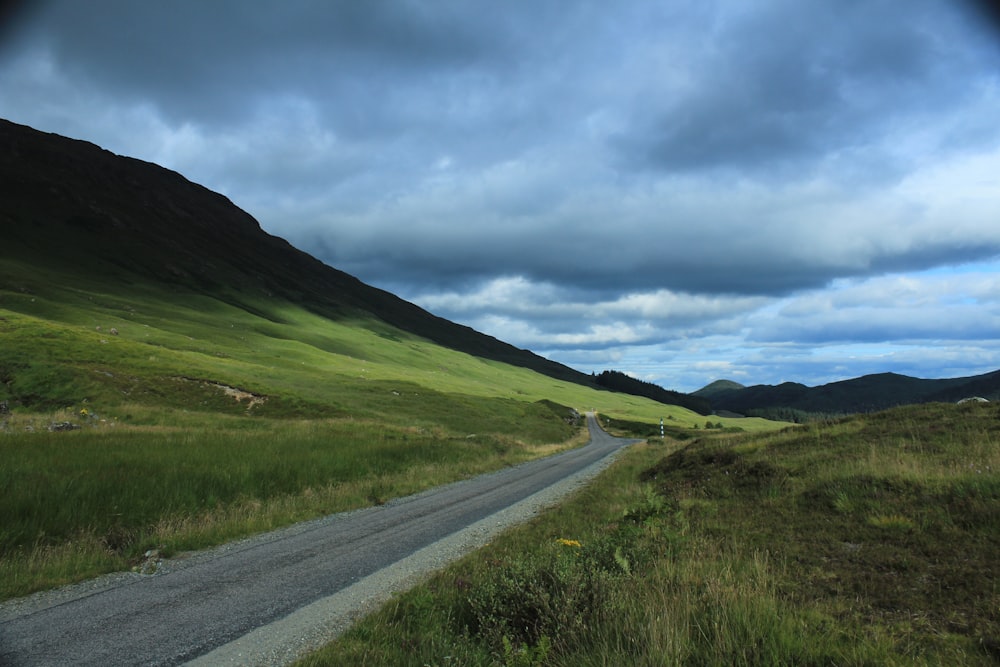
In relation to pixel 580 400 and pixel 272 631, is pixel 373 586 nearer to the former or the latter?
pixel 272 631

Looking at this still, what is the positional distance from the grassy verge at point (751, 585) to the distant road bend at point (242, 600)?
1.29 meters

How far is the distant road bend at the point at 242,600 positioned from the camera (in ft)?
23.4

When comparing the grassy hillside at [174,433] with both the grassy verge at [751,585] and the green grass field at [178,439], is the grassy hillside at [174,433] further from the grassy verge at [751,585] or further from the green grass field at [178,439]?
the grassy verge at [751,585]

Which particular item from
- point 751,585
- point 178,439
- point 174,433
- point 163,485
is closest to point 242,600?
point 751,585

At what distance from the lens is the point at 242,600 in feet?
29.9

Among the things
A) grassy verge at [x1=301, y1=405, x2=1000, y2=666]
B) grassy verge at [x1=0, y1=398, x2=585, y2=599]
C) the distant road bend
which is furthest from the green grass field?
grassy verge at [x1=301, y1=405, x2=1000, y2=666]

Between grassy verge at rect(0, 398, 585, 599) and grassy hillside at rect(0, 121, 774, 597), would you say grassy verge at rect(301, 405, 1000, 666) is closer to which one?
grassy verge at rect(0, 398, 585, 599)

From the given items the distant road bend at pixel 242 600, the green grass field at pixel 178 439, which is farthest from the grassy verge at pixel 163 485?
the distant road bend at pixel 242 600

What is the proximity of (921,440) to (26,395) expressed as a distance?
5418 cm

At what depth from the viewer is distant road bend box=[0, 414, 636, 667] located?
712 centimetres

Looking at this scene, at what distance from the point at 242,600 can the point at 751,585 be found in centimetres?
856

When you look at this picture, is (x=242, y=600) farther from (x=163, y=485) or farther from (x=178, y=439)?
(x=178, y=439)

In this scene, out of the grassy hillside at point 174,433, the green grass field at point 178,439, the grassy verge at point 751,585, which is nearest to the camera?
the grassy verge at point 751,585

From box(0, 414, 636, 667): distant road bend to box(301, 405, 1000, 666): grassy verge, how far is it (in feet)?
4.24
